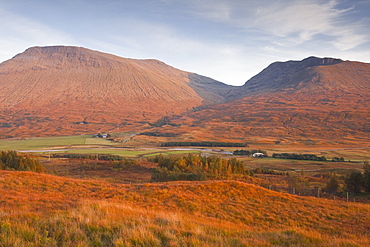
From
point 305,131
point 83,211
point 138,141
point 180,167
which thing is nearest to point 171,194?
point 83,211

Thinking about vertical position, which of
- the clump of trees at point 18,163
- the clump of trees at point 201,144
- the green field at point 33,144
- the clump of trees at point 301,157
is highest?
the clump of trees at point 18,163

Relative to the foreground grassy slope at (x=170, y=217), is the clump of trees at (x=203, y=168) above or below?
below

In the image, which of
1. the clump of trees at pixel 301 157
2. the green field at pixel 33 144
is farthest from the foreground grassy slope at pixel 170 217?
the green field at pixel 33 144

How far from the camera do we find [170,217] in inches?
422

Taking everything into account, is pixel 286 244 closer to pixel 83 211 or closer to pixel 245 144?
pixel 83 211

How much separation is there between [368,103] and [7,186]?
23672cm

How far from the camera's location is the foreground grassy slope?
7.59m

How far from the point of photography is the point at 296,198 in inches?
963

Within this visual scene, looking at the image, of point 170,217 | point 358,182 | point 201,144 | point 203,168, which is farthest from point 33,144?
point 170,217

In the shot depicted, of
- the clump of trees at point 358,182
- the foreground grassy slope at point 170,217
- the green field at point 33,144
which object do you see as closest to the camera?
the foreground grassy slope at point 170,217

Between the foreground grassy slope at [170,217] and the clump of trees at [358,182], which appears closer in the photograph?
the foreground grassy slope at [170,217]

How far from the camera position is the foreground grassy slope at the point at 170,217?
7.59 meters

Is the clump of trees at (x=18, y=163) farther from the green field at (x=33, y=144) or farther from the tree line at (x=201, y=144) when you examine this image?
the tree line at (x=201, y=144)

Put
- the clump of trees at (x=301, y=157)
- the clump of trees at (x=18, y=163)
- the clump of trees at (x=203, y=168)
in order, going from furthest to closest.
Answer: the clump of trees at (x=301, y=157) < the clump of trees at (x=203, y=168) < the clump of trees at (x=18, y=163)
